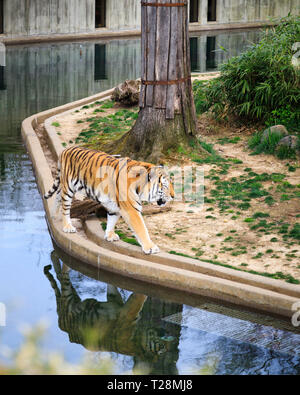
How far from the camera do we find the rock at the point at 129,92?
505 inches

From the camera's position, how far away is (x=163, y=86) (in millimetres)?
9141

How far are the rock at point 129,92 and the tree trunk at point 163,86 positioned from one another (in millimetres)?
3465

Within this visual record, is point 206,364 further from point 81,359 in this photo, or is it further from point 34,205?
point 34,205

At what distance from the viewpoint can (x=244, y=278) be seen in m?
6.23

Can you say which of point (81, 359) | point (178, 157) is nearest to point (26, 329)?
point (81, 359)

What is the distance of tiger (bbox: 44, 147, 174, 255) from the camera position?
669cm

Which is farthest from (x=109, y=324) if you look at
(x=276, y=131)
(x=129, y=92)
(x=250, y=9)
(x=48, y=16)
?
(x=250, y=9)

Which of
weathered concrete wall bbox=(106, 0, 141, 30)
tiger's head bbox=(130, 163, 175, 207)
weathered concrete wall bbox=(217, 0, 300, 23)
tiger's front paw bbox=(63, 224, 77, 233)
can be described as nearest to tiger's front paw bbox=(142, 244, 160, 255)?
tiger's head bbox=(130, 163, 175, 207)

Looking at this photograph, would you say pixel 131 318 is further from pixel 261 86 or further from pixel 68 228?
pixel 261 86

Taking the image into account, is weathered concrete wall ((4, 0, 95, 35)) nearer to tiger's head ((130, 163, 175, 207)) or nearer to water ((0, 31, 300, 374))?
water ((0, 31, 300, 374))

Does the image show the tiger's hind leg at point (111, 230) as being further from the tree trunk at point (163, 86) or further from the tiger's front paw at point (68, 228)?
the tree trunk at point (163, 86)

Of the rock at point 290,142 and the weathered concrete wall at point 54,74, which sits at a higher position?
the weathered concrete wall at point 54,74

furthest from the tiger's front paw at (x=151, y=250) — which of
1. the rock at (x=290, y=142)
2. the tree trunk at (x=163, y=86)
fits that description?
the rock at (x=290, y=142)

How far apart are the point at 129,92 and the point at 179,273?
7.02 metres
